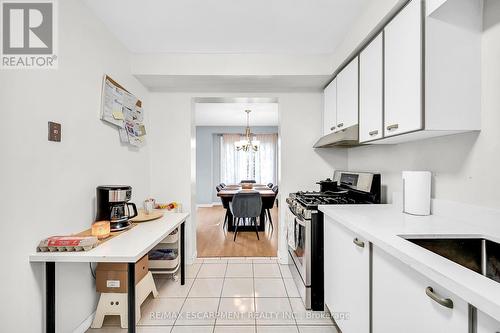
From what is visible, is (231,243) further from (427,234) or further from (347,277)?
(427,234)

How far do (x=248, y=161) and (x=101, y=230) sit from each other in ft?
19.3

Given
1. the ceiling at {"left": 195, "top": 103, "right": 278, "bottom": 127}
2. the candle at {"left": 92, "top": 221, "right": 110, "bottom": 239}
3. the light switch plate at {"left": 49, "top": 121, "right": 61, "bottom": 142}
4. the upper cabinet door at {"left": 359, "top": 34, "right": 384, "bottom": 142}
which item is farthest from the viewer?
the ceiling at {"left": 195, "top": 103, "right": 278, "bottom": 127}

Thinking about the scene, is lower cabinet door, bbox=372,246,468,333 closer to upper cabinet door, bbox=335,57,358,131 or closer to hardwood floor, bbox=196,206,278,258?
upper cabinet door, bbox=335,57,358,131

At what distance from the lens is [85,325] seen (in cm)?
171

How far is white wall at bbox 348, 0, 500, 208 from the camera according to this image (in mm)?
1141

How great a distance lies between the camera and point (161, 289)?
2.30m

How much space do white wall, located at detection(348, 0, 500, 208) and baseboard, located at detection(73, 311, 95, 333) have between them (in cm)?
258

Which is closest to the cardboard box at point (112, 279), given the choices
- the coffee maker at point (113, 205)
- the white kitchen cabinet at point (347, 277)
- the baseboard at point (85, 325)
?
the baseboard at point (85, 325)

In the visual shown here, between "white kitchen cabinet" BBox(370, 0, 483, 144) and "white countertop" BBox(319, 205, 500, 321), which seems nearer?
"white countertop" BBox(319, 205, 500, 321)

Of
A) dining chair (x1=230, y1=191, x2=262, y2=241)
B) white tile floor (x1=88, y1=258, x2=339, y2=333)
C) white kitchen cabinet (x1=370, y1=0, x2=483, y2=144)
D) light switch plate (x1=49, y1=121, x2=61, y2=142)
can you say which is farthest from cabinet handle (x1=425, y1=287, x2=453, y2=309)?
dining chair (x1=230, y1=191, x2=262, y2=241)

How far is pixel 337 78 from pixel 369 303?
202 centimetres

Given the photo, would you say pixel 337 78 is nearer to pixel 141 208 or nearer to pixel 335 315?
pixel 335 315

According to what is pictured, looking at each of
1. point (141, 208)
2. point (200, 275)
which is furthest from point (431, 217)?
point (141, 208)

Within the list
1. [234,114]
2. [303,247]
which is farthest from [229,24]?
[234,114]
